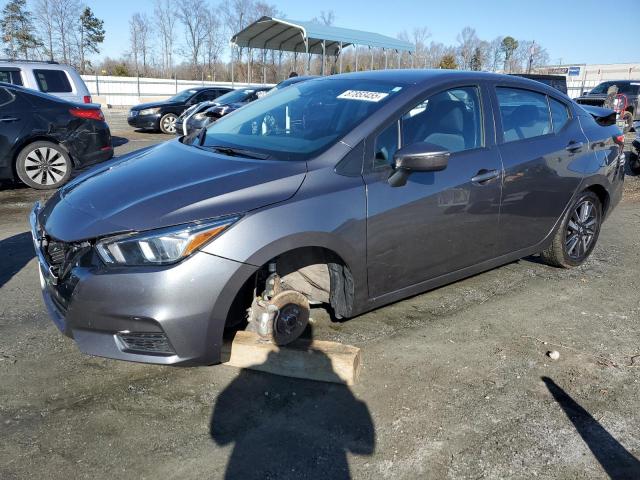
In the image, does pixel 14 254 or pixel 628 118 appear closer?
pixel 14 254

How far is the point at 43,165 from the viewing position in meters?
7.55

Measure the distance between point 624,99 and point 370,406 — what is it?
20.7m

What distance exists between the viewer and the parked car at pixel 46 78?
1021cm

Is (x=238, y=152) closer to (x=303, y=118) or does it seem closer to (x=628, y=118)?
(x=303, y=118)

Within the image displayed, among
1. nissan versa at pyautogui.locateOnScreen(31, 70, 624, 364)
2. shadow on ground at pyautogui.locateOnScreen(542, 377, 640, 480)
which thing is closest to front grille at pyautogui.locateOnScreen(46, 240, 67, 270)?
nissan versa at pyautogui.locateOnScreen(31, 70, 624, 364)

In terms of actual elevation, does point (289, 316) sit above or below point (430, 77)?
below

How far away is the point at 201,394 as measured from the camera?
8.97 feet

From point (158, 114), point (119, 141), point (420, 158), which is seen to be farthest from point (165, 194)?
point (158, 114)

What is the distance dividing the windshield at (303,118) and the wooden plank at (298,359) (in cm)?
106

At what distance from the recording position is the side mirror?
2.92 meters

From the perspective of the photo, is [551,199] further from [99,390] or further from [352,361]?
[99,390]

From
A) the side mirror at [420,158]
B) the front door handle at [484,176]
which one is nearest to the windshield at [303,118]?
the side mirror at [420,158]

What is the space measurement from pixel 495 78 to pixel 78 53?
2318 inches

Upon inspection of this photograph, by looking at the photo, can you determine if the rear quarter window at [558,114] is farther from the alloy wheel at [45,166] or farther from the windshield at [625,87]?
the windshield at [625,87]
